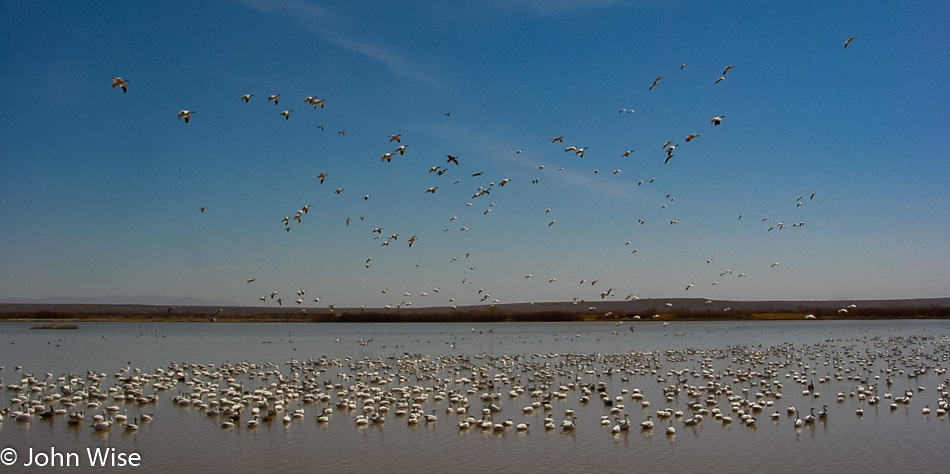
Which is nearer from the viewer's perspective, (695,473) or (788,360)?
(695,473)

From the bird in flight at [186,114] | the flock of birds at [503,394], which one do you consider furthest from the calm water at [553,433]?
the bird in flight at [186,114]

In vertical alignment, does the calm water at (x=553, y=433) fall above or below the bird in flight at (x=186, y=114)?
below

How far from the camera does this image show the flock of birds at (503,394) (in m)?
18.0

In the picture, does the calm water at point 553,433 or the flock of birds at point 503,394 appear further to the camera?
the flock of birds at point 503,394

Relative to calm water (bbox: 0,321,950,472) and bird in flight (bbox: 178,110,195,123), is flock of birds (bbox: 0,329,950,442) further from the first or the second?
bird in flight (bbox: 178,110,195,123)

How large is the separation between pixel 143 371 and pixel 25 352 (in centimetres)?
1606

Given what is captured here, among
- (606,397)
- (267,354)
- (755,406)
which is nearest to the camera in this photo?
(755,406)

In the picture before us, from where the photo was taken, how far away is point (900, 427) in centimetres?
1723

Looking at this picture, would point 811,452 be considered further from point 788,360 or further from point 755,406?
point 788,360

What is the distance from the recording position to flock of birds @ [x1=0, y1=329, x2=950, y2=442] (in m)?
18.0

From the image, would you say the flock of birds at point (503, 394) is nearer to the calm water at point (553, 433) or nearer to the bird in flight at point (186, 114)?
the calm water at point (553, 433)

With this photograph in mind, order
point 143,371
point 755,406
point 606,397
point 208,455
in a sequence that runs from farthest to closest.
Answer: point 143,371 < point 606,397 < point 755,406 < point 208,455

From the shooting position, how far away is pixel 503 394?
22.5 metres

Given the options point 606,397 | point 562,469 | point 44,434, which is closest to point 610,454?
point 562,469
